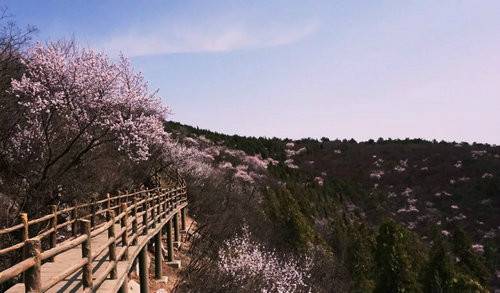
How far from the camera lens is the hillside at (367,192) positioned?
3647 cm

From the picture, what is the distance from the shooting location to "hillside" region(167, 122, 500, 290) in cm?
3647

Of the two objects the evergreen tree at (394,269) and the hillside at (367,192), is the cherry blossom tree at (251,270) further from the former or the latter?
the hillside at (367,192)

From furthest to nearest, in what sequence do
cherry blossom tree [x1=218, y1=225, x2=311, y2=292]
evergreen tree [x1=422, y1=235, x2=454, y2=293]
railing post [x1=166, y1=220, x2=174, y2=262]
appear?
1. evergreen tree [x1=422, y1=235, x2=454, y2=293]
2. cherry blossom tree [x1=218, y1=225, x2=311, y2=292]
3. railing post [x1=166, y1=220, x2=174, y2=262]

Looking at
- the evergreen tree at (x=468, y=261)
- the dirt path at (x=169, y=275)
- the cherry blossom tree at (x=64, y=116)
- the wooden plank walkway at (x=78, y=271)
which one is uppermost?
the cherry blossom tree at (x=64, y=116)

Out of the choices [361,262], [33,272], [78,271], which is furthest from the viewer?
[361,262]

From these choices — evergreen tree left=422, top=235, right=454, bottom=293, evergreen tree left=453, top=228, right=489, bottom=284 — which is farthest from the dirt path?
evergreen tree left=453, top=228, right=489, bottom=284

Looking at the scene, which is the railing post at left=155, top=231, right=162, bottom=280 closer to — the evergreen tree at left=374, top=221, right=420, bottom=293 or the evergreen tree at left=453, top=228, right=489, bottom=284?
the evergreen tree at left=374, top=221, right=420, bottom=293

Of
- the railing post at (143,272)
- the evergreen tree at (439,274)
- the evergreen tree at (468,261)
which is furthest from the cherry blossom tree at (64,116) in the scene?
the evergreen tree at (468,261)

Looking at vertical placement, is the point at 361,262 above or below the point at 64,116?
below

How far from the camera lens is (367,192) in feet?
238

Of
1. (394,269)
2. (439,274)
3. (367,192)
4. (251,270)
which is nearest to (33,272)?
(251,270)

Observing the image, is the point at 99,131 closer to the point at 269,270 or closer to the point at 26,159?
the point at 26,159

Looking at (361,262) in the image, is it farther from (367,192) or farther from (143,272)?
(367,192)

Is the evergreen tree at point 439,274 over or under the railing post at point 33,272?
under
